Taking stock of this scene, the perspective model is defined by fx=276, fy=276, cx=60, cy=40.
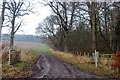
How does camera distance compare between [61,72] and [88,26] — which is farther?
[88,26]

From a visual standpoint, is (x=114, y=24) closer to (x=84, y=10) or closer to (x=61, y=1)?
(x=84, y=10)

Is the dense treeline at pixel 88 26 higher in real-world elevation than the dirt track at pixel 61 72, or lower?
higher

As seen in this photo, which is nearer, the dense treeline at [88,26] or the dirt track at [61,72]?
the dirt track at [61,72]

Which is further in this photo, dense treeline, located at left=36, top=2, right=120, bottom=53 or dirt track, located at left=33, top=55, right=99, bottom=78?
dense treeline, located at left=36, top=2, right=120, bottom=53

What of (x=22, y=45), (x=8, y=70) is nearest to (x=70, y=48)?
(x=22, y=45)

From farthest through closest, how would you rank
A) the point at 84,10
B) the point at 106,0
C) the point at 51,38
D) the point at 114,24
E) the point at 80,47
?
the point at 51,38 < the point at 80,47 < the point at 114,24 < the point at 84,10 < the point at 106,0

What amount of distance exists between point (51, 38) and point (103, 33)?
22.6 metres

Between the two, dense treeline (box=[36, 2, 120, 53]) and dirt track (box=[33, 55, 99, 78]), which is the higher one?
dense treeline (box=[36, 2, 120, 53])

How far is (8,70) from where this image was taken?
47.0 ft

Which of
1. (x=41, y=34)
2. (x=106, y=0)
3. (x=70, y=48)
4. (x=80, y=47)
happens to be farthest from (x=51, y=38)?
(x=106, y=0)

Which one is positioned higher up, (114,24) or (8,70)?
(114,24)

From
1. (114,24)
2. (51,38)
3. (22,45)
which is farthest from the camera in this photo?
(51,38)

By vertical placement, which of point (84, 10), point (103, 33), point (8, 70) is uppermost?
point (84, 10)

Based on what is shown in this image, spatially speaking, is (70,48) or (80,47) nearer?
(80,47)
